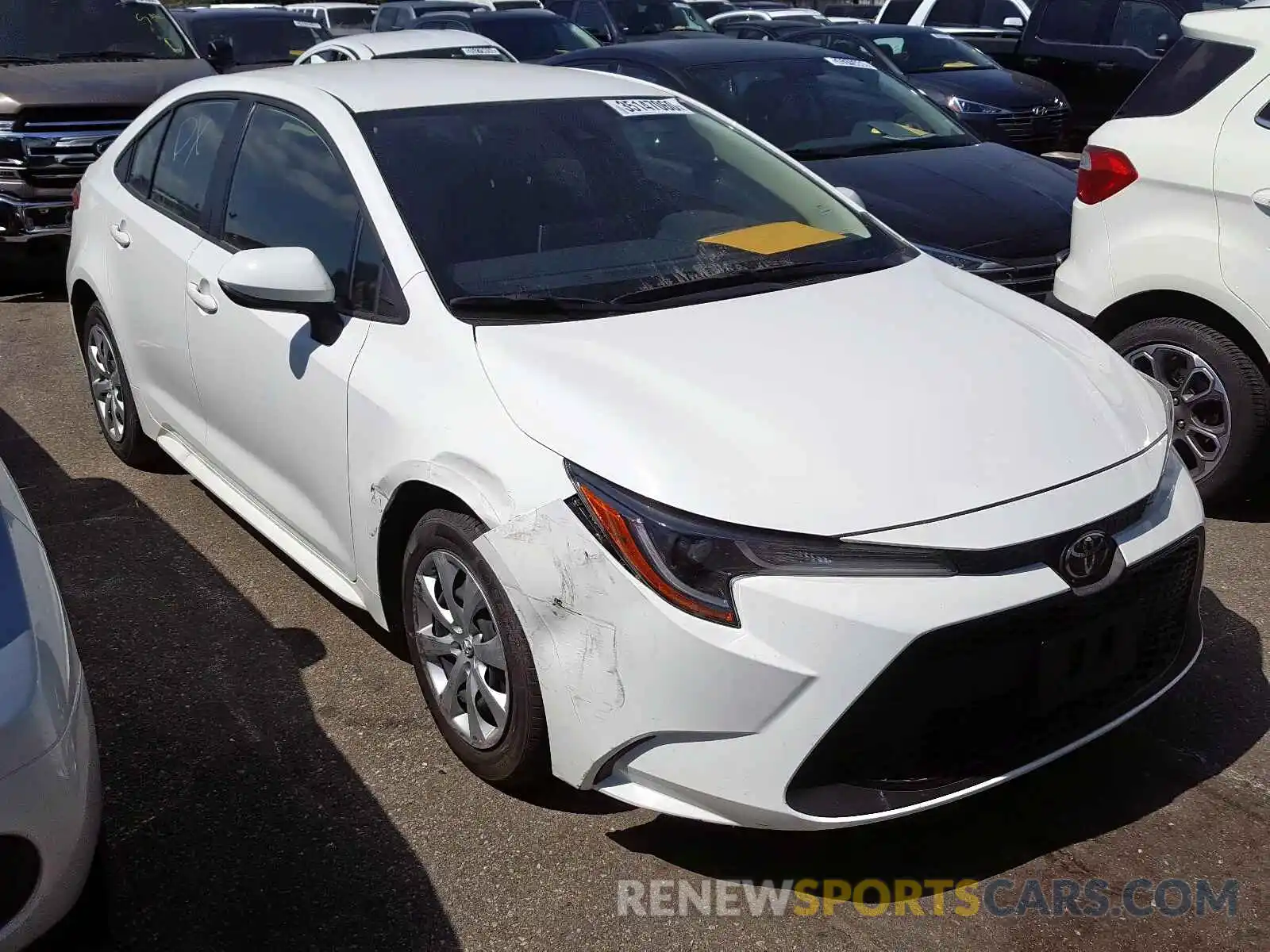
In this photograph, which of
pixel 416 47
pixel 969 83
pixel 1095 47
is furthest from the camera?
pixel 1095 47

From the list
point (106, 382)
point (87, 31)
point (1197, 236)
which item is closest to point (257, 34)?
point (87, 31)

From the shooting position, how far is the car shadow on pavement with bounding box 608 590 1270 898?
295 cm

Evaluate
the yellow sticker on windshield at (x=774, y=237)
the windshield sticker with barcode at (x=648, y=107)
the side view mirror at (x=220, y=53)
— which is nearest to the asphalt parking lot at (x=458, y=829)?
the yellow sticker on windshield at (x=774, y=237)

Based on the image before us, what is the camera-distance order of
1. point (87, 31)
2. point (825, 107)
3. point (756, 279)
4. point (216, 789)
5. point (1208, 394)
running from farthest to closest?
point (87, 31) < point (825, 107) < point (1208, 394) < point (756, 279) < point (216, 789)

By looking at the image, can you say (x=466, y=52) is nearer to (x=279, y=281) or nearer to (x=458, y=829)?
(x=279, y=281)

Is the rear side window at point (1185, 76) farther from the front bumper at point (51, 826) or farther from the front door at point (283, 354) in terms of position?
the front bumper at point (51, 826)

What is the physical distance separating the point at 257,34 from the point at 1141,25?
909cm

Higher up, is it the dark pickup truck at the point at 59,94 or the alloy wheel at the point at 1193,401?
the dark pickup truck at the point at 59,94

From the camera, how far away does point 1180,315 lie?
4746mm

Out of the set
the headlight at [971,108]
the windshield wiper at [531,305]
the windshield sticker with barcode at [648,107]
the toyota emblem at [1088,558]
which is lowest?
the headlight at [971,108]

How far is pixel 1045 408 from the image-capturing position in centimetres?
298

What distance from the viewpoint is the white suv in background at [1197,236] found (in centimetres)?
448

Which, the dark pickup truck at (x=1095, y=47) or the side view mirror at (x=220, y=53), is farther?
the dark pickup truck at (x=1095, y=47)

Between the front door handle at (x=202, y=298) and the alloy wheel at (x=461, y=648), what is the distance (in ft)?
4.32
